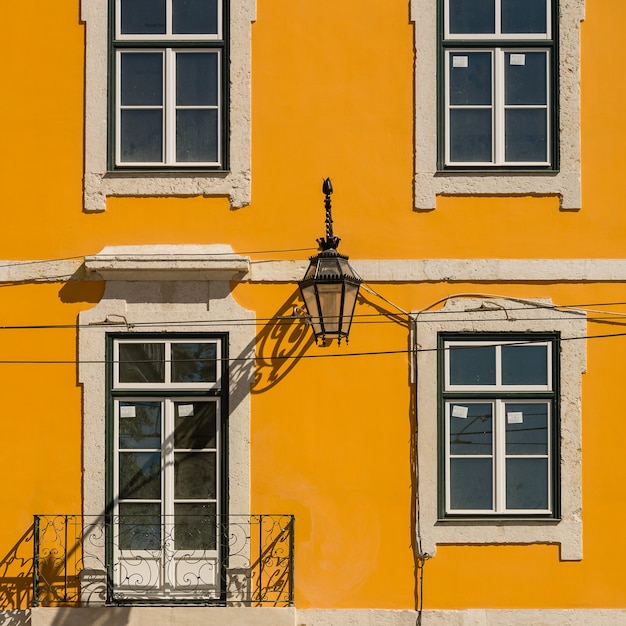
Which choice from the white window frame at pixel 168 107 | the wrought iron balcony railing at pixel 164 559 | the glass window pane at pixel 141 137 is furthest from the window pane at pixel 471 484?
the glass window pane at pixel 141 137

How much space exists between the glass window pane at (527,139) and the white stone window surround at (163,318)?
7.39 ft

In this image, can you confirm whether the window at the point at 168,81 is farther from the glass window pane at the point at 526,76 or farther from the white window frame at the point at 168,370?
the glass window pane at the point at 526,76

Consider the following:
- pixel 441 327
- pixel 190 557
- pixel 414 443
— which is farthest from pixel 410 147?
pixel 190 557

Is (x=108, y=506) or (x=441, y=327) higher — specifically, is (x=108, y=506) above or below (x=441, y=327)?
below

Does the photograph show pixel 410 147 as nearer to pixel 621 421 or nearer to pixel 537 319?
pixel 537 319

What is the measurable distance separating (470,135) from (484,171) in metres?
0.33

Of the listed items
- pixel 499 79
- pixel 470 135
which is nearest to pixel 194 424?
pixel 470 135

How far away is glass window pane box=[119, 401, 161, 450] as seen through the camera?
7859 mm

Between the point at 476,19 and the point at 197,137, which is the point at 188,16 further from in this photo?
the point at 476,19

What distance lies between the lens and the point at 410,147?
797cm

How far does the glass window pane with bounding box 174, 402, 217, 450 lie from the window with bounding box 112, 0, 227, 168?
1.90 metres

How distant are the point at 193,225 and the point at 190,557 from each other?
2.51 meters

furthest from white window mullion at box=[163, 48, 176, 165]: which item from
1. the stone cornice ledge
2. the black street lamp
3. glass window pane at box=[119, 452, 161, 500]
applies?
glass window pane at box=[119, 452, 161, 500]

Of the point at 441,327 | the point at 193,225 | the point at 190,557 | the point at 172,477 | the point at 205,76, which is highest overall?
the point at 205,76
